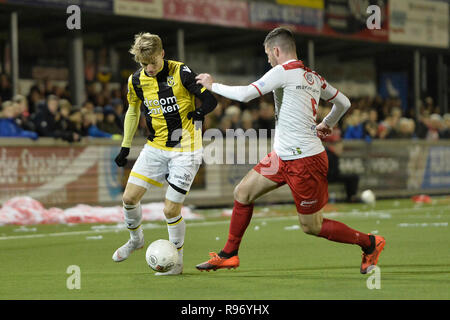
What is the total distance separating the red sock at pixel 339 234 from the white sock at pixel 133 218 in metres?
1.97

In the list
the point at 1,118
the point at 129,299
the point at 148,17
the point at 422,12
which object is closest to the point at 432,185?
the point at 422,12

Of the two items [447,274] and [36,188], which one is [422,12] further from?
[447,274]

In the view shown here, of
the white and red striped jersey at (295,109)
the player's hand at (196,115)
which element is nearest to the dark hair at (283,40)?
the white and red striped jersey at (295,109)

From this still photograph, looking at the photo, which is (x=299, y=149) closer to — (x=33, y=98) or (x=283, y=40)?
(x=283, y=40)

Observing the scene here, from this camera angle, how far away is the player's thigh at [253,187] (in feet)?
25.1

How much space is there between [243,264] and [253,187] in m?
1.33

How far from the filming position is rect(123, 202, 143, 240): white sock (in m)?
8.27

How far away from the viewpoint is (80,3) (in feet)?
59.8

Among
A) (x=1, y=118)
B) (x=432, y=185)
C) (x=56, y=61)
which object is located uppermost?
(x=56, y=61)

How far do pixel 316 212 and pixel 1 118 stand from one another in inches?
359

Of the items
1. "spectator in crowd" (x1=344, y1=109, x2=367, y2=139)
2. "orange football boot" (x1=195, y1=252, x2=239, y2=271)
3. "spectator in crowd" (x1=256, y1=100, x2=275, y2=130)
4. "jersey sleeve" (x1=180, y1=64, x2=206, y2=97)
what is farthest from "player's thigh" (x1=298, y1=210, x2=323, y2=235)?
"spectator in crowd" (x1=344, y1=109, x2=367, y2=139)

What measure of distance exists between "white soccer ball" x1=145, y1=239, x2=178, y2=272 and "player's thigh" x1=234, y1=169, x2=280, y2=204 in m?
0.84

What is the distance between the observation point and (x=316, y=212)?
7.42m

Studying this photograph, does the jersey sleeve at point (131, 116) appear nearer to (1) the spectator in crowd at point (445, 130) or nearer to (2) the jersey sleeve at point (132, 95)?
(2) the jersey sleeve at point (132, 95)
